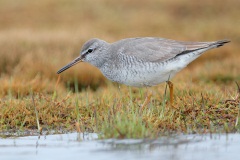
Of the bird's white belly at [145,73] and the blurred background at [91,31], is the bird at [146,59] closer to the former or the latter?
the bird's white belly at [145,73]

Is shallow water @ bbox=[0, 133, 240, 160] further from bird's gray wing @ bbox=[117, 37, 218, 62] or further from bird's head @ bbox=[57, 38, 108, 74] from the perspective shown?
bird's head @ bbox=[57, 38, 108, 74]

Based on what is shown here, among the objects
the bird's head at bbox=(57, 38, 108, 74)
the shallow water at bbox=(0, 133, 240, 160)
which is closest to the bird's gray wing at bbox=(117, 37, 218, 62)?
the bird's head at bbox=(57, 38, 108, 74)

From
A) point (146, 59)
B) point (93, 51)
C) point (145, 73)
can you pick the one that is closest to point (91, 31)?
point (93, 51)

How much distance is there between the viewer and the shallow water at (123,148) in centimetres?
518

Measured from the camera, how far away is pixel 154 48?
7.48 m

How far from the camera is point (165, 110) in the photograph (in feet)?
22.4

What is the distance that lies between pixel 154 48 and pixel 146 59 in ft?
1.04

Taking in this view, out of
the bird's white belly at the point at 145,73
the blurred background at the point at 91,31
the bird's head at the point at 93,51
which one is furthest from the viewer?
the blurred background at the point at 91,31

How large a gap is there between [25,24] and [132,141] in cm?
1136

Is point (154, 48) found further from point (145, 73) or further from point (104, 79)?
point (104, 79)

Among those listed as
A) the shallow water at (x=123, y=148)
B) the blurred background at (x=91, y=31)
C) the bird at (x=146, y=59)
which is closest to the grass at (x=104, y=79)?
the blurred background at (x=91, y=31)

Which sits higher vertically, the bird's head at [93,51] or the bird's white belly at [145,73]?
the bird's head at [93,51]

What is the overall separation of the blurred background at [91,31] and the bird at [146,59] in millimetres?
1890

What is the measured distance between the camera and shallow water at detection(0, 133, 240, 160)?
17.0 feet
